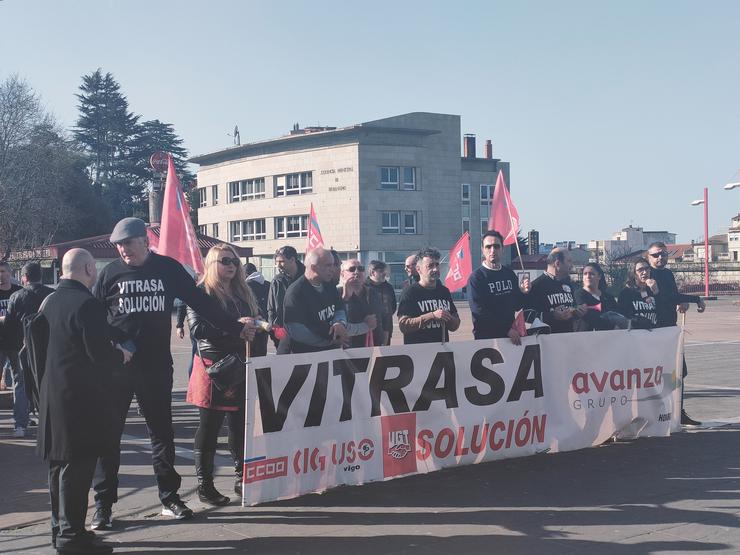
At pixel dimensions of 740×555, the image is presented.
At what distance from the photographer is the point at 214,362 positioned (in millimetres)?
6598

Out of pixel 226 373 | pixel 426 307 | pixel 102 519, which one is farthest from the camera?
pixel 426 307

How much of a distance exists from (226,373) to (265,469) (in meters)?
0.76

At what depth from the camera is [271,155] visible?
6975 cm

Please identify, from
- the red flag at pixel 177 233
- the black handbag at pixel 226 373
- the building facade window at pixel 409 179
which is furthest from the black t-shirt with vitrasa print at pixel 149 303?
the building facade window at pixel 409 179

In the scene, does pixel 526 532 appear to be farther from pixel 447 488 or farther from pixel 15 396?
pixel 15 396

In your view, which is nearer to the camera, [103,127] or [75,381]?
[75,381]

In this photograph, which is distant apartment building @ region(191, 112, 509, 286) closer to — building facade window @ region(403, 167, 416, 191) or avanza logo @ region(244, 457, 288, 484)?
building facade window @ region(403, 167, 416, 191)

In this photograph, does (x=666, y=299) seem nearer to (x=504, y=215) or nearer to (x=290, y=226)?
(x=504, y=215)

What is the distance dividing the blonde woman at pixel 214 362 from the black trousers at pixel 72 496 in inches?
50.0

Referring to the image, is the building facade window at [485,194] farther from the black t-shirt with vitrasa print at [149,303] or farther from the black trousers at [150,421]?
the black trousers at [150,421]

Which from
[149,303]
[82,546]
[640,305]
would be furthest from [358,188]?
[82,546]

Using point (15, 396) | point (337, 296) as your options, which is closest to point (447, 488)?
point (337, 296)

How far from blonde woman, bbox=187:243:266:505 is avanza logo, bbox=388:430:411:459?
123cm

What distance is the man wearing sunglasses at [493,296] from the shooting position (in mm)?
8688
